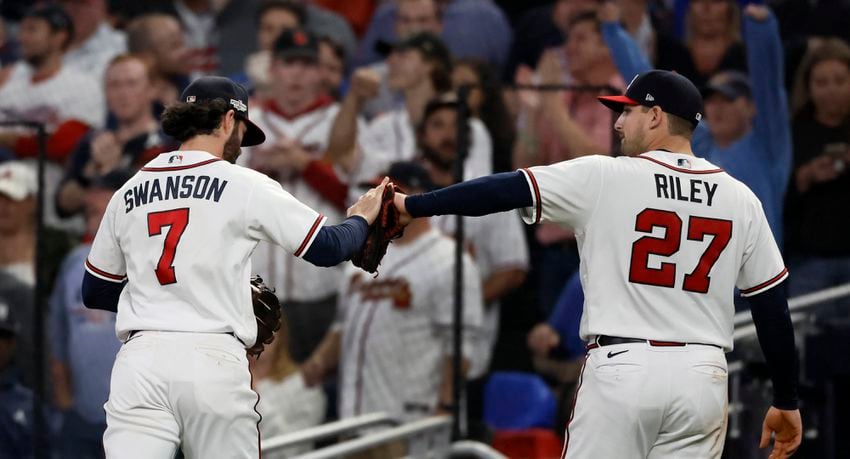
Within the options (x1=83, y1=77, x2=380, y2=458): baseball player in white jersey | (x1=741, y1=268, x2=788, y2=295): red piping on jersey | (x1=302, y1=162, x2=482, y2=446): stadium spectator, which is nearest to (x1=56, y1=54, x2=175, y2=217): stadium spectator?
(x1=302, y1=162, x2=482, y2=446): stadium spectator

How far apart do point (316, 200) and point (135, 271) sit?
3.71 m

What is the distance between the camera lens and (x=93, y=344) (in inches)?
319

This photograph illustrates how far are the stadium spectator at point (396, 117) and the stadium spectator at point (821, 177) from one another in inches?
85.3

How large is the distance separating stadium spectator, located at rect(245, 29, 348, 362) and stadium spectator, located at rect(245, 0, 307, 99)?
97 cm

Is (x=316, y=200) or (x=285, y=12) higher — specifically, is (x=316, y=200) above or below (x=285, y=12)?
below

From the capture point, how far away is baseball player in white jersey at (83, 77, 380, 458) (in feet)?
15.7

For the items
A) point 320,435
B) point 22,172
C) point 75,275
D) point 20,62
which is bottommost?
point 320,435

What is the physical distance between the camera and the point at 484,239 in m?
8.34

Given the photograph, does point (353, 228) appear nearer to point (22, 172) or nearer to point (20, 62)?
point (22, 172)

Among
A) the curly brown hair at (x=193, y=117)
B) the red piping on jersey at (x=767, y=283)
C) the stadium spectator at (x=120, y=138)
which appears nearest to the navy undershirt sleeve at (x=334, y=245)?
the curly brown hair at (x=193, y=117)

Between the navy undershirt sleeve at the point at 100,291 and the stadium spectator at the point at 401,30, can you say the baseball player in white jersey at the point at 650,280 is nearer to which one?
Answer: the navy undershirt sleeve at the point at 100,291

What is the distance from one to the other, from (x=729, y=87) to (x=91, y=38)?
195 inches

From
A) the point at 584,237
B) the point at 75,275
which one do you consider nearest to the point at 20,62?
the point at 75,275

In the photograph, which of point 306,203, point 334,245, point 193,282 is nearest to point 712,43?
point 306,203
